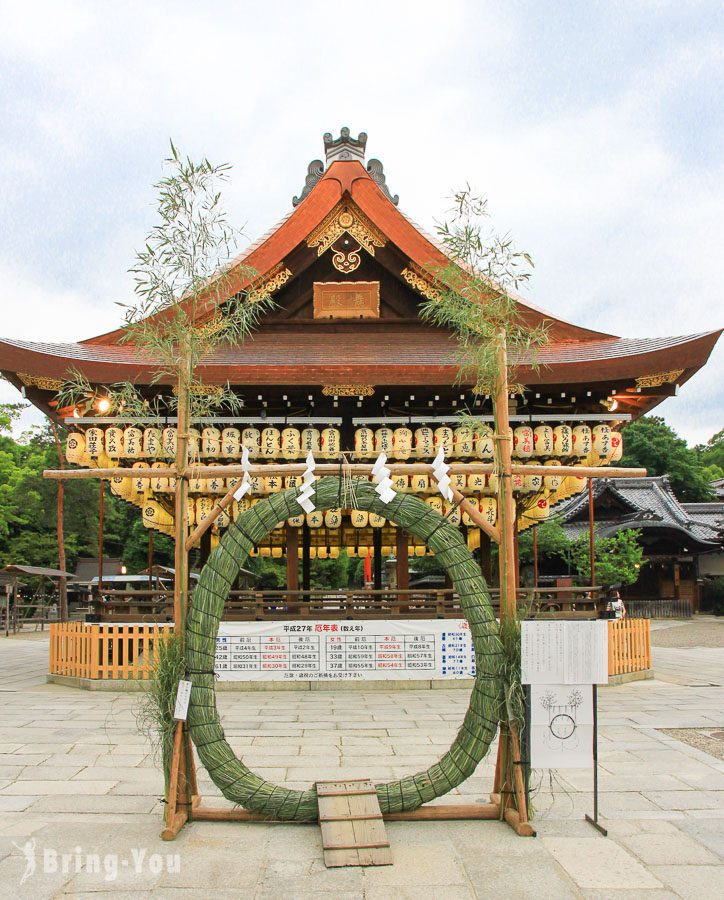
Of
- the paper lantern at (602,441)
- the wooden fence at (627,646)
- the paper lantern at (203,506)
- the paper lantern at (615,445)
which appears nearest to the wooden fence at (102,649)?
the paper lantern at (203,506)

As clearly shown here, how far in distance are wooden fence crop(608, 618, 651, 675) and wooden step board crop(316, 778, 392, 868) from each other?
27.4ft

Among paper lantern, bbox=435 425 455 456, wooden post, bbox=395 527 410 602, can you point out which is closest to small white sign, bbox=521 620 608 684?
paper lantern, bbox=435 425 455 456

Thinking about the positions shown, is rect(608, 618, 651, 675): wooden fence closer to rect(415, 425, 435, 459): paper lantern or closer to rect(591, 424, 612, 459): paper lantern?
rect(591, 424, 612, 459): paper lantern

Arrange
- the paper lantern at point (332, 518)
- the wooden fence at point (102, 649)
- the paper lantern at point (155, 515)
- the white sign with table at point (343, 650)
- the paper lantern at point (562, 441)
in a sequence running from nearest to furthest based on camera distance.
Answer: the white sign with table at point (343, 650) → the wooden fence at point (102, 649) → the paper lantern at point (562, 441) → the paper lantern at point (332, 518) → the paper lantern at point (155, 515)

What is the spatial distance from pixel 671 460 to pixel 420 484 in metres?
36.8

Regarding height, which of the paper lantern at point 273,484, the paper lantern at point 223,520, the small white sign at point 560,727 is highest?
the paper lantern at point 273,484

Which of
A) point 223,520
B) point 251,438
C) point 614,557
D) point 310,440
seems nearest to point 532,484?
point 310,440

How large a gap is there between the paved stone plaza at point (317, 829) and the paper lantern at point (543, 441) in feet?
14.5

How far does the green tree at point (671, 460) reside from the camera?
45094mm

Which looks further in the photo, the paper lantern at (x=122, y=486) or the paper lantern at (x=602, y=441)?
the paper lantern at (x=122, y=486)

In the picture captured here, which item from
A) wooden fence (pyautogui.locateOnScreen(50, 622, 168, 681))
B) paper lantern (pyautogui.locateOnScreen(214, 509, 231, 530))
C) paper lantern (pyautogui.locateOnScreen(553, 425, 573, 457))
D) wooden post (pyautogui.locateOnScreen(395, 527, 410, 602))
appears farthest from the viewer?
wooden post (pyautogui.locateOnScreen(395, 527, 410, 602))

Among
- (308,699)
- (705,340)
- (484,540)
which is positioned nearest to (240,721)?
(308,699)

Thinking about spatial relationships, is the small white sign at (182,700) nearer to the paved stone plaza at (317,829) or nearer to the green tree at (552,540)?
the paved stone plaza at (317,829)

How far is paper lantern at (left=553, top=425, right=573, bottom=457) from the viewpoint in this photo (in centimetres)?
1324
